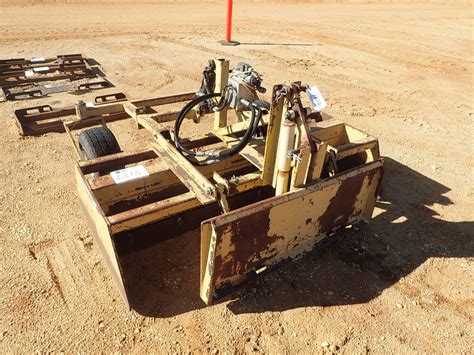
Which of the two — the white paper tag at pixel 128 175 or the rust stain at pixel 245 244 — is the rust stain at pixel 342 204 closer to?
the rust stain at pixel 245 244

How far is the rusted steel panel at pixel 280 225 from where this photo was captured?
8.68 ft

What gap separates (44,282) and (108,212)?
752 mm

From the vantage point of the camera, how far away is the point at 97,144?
379 cm

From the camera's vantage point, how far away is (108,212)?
321 centimetres

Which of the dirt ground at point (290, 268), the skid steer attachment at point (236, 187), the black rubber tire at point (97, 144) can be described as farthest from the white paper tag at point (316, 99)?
the black rubber tire at point (97, 144)

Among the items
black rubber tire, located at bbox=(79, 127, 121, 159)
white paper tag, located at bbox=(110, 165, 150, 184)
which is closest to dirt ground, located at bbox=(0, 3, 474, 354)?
black rubber tire, located at bbox=(79, 127, 121, 159)

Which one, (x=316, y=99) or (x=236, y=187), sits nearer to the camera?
(x=316, y=99)

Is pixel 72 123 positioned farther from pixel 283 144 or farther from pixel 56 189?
pixel 283 144

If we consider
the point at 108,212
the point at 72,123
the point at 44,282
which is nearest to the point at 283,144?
the point at 108,212

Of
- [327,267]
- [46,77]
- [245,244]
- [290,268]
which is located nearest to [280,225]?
[245,244]

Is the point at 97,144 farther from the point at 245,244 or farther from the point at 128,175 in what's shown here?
the point at 245,244

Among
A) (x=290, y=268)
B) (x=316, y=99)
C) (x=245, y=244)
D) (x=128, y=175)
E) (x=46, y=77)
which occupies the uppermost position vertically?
(x=316, y=99)

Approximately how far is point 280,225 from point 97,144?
2.05 m

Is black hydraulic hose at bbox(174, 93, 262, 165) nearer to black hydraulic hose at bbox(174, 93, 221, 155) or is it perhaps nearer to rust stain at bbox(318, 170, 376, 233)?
black hydraulic hose at bbox(174, 93, 221, 155)
